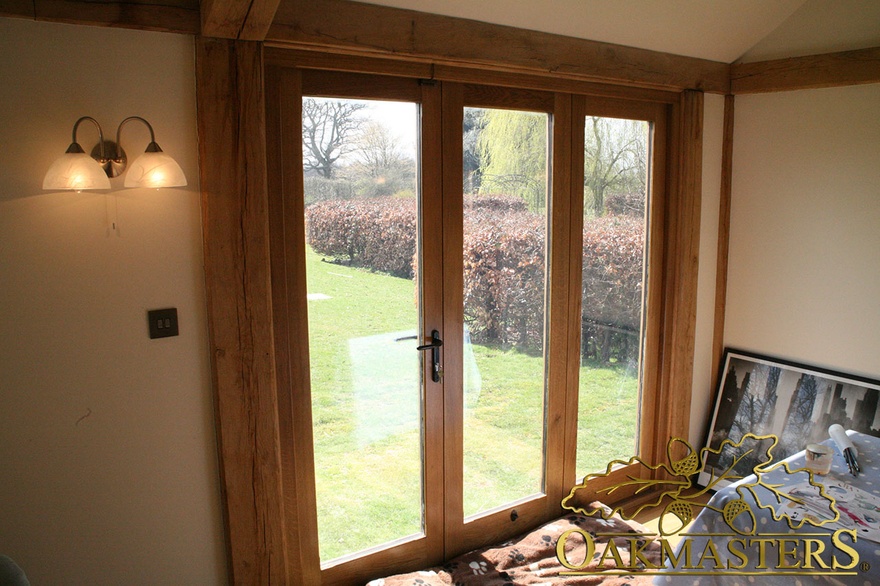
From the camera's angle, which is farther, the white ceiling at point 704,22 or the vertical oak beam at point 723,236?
the vertical oak beam at point 723,236

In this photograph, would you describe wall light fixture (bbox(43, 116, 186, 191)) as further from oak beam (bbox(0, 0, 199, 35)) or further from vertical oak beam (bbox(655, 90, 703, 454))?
vertical oak beam (bbox(655, 90, 703, 454))

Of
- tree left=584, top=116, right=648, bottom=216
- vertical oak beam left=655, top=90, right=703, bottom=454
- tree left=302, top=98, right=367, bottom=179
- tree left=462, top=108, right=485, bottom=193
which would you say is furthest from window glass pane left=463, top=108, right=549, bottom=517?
vertical oak beam left=655, top=90, right=703, bottom=454

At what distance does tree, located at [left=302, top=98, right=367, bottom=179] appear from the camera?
223cm

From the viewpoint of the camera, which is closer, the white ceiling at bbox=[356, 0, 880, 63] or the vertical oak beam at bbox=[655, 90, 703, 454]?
the white ceiling at bbox=[356, 0, 880, 63]

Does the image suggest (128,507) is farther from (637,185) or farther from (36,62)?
(637,185)

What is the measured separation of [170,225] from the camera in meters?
1.99

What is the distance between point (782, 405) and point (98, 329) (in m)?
3.08

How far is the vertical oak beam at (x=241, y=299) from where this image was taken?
1.99m

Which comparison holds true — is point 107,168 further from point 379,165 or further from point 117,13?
point 379,165

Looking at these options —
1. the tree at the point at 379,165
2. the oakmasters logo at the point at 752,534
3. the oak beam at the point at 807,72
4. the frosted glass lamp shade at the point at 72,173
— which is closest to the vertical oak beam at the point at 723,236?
the oak beam at the point at 807,72

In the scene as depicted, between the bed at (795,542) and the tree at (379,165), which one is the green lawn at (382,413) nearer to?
the tree at (379,165)

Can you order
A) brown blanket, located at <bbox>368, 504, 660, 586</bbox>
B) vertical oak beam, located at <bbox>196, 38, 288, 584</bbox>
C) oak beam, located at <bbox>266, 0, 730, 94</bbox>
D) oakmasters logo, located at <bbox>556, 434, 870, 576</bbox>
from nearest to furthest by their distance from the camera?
oakmasters logo, located at <bbox>556, 434, 870, 576</bbox>, vertical oak beam, located at <bbox>196, 38, 288, 584</bbox>, oak beam, located at <bbox>266, 0, 730, 94</bbox>, brown blanket, located at <bbox>368, 504, 660, 586</bbox>

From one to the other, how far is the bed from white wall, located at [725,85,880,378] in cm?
97

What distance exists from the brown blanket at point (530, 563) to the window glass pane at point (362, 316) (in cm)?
25
